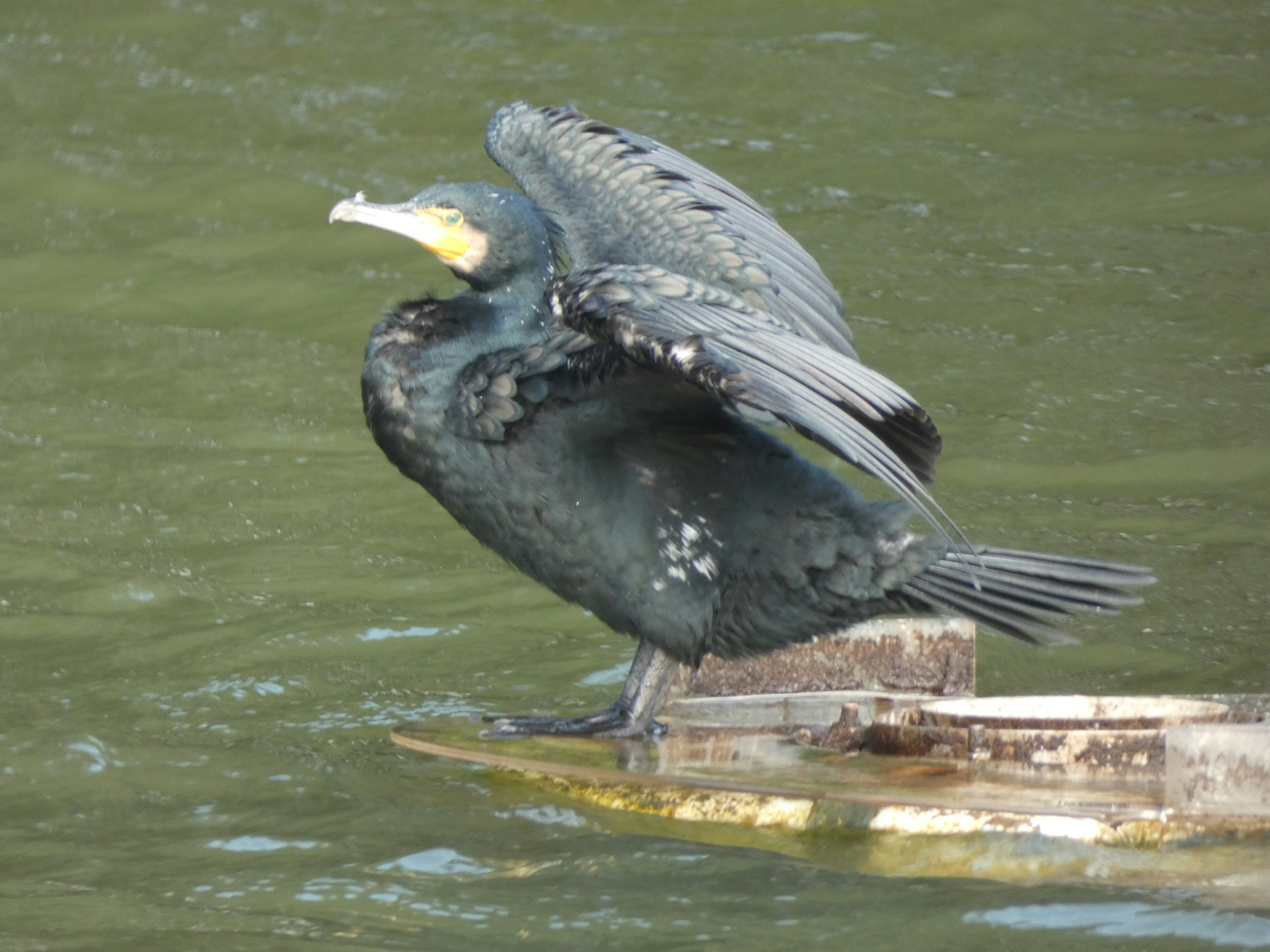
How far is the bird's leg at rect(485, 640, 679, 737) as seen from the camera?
4.53m

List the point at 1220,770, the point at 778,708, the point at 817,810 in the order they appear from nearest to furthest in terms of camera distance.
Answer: the point at 1220,770 < the point at 817,810 < the point at 778,708

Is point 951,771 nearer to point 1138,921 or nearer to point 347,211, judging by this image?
point 1138,921

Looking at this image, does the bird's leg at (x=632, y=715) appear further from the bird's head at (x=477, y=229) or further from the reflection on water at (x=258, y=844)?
the bird's head at (x=477, y=229)

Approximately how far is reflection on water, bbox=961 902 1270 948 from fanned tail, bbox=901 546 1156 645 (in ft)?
2.98

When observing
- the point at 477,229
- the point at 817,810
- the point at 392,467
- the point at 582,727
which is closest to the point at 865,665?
the point at 582,727

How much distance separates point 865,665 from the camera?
4887mm

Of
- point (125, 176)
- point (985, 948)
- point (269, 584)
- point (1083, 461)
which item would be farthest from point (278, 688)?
point (125, 176)

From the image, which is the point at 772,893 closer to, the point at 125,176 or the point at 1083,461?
the point at 1083,461

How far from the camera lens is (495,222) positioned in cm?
445

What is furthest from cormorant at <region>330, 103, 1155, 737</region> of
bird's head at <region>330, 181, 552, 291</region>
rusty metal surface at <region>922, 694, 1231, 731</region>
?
rusty metal surface at <region>922, 694, 1231, 731</region>

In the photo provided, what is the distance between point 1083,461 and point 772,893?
11.7ft

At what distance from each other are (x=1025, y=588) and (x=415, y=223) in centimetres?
158

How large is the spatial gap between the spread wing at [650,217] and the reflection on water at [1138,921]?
1.59 m

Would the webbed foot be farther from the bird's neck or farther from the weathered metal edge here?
the bird's neck
